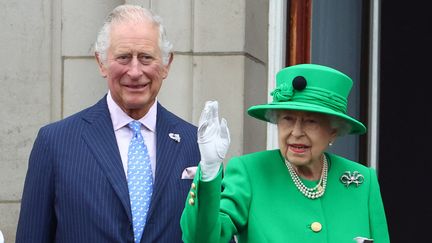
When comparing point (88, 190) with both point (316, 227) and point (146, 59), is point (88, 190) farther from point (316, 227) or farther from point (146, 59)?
point (316, 227)

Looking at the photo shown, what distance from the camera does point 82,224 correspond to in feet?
13.1

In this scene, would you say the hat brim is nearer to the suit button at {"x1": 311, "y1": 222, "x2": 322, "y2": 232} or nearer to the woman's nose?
the woman's nose

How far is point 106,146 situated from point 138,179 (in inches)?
6.6

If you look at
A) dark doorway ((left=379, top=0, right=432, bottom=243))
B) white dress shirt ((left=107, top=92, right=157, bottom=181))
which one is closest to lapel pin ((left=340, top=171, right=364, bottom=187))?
white dress shirt ((left=107, top=92, right=157, bottom=181))

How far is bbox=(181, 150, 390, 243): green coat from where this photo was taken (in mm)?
3854

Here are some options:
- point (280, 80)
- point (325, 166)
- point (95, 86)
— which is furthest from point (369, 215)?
point (95, 86)

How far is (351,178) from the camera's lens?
4.07 m

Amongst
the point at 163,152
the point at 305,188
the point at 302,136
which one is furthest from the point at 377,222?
the point at 163,152

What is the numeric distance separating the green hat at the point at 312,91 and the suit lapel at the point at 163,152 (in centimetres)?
33

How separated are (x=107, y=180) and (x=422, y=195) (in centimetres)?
356

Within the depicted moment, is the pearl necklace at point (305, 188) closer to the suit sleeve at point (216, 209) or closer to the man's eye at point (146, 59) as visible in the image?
the suit sleeve at point (216, 209)

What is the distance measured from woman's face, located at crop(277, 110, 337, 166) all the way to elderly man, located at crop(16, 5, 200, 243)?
0.36 metres

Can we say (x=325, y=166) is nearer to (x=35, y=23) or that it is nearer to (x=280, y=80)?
(x=280, y=80)

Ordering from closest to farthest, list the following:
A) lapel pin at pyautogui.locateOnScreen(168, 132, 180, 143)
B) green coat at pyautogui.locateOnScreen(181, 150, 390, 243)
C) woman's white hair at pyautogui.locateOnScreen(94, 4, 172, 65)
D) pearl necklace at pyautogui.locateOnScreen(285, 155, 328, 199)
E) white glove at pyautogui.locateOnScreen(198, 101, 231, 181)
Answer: white glove at pyautogui.locateOnScreen(198, 101, 231, 181) → green coat at pyautogui.locateOnScreen(181, 150, 390, 243) → pearl necklace at pyautogui.locateOnScreen(285, 155, 328, 199) → woman's white hair at pyautogui.locateOnScreen(94, 4, 172, 65) → lapel pin at pyautogui.locateOnScreen(168, 132, 180, 143)
